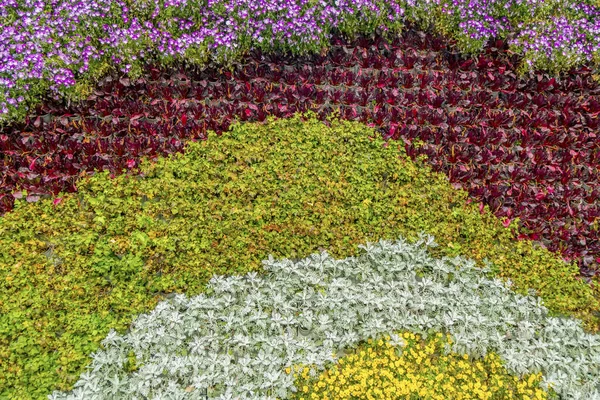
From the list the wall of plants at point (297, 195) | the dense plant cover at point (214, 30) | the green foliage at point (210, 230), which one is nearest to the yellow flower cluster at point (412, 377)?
the wall of plants at point (297, 195)

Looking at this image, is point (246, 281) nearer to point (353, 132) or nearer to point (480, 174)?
point (353, 132)

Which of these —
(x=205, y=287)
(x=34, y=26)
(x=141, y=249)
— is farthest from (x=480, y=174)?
(x=34, y=26)

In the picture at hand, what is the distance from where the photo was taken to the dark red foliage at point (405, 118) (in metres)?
6.13

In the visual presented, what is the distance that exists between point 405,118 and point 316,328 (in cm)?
325

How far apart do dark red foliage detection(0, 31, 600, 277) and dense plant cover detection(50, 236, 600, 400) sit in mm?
1161

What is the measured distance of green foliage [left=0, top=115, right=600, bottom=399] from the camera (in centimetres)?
504

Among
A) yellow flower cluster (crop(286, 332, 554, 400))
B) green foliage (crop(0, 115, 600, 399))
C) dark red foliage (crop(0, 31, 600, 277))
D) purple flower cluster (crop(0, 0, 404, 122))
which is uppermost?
purple flower cluster (crop(0, 0, 404, 122))

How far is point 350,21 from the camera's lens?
7652mm

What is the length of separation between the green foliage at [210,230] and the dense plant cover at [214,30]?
1650mm

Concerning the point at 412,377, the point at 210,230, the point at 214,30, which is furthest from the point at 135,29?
the point at 412,377

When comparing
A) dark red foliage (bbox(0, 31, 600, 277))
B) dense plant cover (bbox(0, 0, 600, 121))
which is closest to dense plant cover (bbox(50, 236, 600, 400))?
dark red foliage (bbox(0, 31, 600, 277))

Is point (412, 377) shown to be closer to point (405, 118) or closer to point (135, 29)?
point (405, 118)

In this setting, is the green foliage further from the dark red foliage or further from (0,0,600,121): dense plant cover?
(0,0,600,121): dense plant cover

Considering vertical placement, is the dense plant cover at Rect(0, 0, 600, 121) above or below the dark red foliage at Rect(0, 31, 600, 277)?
above
